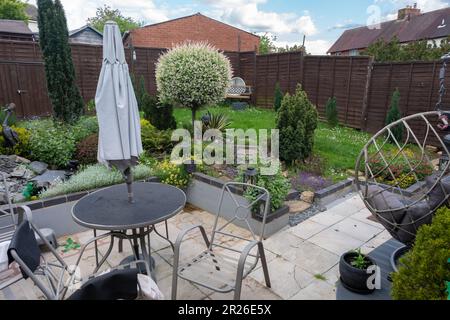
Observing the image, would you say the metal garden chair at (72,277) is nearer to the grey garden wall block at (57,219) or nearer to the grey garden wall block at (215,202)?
the grey garden wall block at (57,219)

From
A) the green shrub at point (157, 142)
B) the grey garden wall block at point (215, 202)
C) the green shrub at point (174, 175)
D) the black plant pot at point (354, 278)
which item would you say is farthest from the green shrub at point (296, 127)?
the black plant pot at point (354, 278)

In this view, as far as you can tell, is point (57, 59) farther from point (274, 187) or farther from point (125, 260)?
point (274, 187)

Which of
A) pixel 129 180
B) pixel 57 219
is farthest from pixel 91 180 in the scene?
pixel 129 180

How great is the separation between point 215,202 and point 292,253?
4.26 ft

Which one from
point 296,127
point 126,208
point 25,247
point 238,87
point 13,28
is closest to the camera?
point 25,247

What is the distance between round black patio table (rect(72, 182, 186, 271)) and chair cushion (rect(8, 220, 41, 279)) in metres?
0.38

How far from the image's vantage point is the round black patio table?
2.17 m

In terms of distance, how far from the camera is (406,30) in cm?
2580

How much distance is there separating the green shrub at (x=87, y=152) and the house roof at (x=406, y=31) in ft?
70.7

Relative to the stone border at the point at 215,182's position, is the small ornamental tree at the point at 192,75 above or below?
above

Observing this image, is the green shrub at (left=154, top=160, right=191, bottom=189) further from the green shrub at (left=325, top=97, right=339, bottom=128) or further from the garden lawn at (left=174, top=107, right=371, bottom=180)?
the green shrub at (left=325, top=97, right=339, bottom=128)

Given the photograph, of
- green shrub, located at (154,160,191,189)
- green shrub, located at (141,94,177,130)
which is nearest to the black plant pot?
green shrub, located at (154,160,191,189)

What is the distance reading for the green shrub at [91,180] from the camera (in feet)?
11.4
